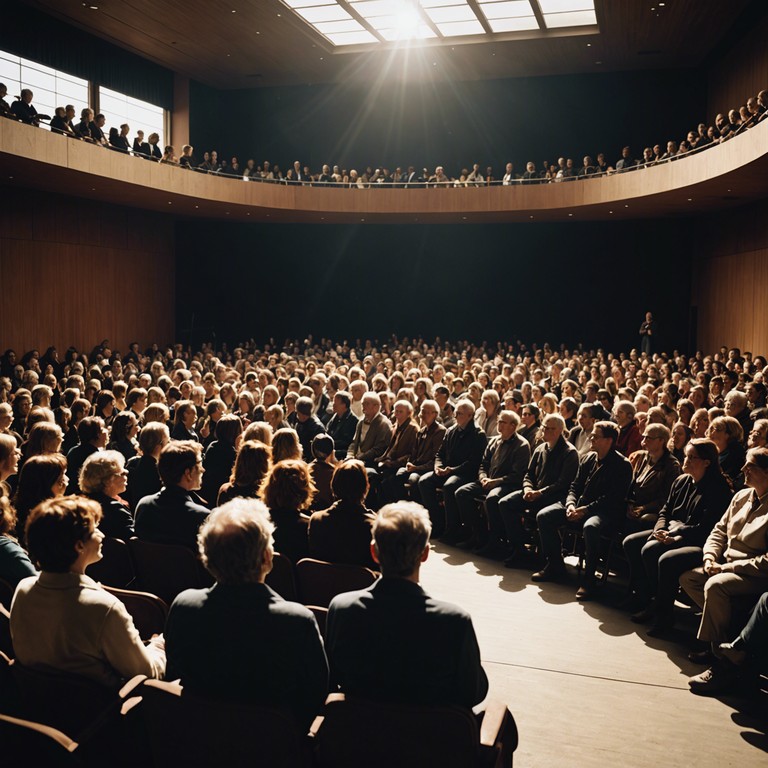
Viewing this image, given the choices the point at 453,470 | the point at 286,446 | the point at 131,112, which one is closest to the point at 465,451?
the point at 453,470

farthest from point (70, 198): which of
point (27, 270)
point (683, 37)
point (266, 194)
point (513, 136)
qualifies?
point (683, 37)

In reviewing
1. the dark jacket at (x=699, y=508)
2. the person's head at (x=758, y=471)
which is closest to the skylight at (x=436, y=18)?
the dark jacket at (x=699, y=508)

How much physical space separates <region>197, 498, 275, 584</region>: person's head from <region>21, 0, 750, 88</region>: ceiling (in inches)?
640

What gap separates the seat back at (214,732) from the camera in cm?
210

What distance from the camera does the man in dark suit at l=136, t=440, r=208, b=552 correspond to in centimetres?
404

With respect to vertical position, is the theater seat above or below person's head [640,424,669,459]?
below

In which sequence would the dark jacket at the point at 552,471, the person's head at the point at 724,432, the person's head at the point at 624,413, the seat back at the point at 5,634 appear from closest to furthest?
the seat back at the point at 5,634, the person's head at the point at 724,432, the dark jacket at the point at 552,471, the person's head at the point at 624,413

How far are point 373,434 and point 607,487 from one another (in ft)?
9.78

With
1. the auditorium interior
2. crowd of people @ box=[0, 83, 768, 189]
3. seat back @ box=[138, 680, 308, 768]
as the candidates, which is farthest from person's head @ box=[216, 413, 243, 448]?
crowd of people @ box=[0, 83, 768, 189]

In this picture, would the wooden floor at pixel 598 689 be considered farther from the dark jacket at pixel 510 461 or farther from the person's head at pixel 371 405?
the person's head at pixel 371 405

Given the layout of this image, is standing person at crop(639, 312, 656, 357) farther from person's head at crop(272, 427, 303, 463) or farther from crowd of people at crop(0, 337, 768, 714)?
person's head at crop(272, 427, 303, 463)

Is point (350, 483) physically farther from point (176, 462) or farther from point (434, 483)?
point (434, 483)

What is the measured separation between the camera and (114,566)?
402cm

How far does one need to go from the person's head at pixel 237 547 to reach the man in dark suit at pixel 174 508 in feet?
5.37
